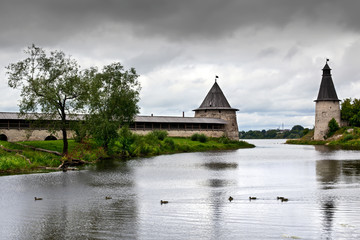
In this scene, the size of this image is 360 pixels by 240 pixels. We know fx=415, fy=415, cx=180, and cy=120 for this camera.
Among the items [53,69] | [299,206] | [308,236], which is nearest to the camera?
[308,236]

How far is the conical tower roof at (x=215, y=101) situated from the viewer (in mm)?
64438

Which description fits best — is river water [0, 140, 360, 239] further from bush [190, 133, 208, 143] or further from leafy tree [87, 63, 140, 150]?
bush [190, 133, 208, 143]

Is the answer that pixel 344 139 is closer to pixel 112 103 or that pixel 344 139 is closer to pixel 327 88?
pixel 327 88

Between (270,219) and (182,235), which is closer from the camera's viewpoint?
(182,235)

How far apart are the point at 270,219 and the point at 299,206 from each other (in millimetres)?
2161

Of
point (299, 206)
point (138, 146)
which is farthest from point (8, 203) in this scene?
point (138, 146)

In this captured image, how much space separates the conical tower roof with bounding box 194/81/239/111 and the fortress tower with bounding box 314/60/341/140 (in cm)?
1530

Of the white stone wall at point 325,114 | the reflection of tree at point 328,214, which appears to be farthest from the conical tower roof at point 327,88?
the reflection of tree at point 328,214

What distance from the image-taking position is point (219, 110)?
64125mm

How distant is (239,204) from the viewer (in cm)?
1415

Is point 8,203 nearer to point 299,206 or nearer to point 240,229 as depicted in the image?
point 240,229

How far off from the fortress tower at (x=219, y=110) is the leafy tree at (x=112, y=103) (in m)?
25.7

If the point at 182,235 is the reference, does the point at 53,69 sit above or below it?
above

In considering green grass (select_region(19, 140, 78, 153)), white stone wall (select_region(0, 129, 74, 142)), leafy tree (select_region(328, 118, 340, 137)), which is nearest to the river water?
green grass (select_region(19, 140, 78, 153))
